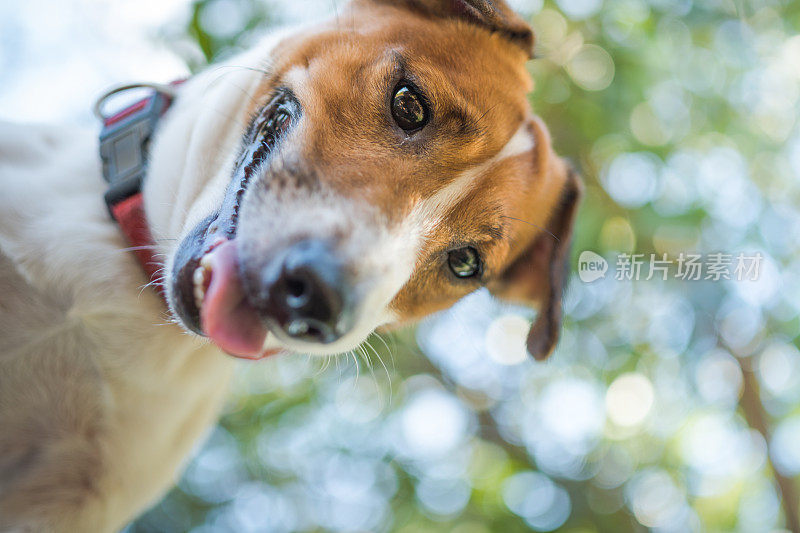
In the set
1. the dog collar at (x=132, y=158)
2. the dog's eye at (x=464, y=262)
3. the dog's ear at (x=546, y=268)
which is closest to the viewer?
the dog collar at (x=132, y=158)

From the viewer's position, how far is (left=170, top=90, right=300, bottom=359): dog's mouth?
1482 millimetres

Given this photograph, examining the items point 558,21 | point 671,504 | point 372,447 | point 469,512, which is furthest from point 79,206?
point 671,504

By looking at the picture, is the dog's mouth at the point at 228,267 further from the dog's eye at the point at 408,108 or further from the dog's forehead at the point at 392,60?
the dog's eye at the point at 408,108

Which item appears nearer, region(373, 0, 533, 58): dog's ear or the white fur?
the white fur

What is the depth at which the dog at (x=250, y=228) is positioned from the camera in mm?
1537

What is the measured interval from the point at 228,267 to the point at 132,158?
0.89 meters

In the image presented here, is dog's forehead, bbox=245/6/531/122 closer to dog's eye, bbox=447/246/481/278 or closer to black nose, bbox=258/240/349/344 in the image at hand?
dog's eye, bbox=447/246/481/278

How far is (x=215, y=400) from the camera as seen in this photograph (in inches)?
97.6

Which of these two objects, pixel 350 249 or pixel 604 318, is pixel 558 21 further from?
pixel 350 249

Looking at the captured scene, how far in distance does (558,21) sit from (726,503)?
3.47 m

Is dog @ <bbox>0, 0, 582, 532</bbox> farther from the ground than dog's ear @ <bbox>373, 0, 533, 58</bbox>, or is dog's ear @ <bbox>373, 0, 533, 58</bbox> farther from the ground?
dog's ear @ <bbox>373, 0, 533, 58</bbox>
